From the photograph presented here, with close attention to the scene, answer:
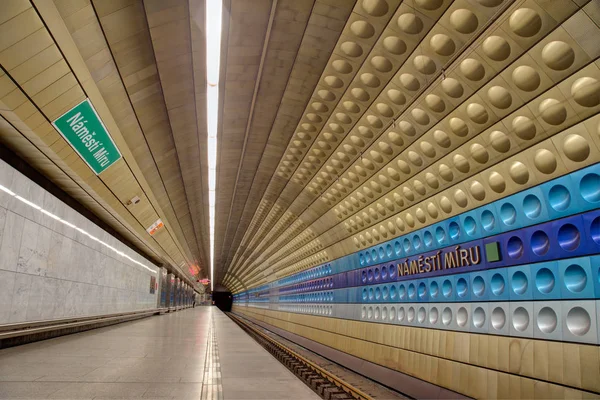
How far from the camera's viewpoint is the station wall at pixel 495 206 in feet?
14.8

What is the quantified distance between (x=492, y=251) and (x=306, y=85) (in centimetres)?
477

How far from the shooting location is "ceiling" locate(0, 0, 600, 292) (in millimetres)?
4977

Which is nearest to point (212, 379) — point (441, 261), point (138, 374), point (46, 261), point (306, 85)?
point (138, 374)

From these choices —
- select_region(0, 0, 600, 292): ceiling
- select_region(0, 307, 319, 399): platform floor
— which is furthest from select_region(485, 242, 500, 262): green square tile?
select_region(0, 307, 319, 399): platform floor

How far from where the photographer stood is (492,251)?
612cm

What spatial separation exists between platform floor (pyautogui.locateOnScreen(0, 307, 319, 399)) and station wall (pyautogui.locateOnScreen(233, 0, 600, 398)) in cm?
284

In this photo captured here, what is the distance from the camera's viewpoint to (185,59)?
7.39 m

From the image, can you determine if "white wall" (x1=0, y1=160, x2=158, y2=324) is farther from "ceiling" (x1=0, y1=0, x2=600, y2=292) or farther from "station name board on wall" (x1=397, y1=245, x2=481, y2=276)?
"station name board on wall" (x1=397, y1=245, x2=481, y2=276)

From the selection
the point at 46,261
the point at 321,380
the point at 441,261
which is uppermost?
the point at 441,261

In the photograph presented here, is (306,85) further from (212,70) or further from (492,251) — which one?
(492,251)

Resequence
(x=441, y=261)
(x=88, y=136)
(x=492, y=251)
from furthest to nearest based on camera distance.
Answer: (x=88, y=136)
(x=441, y=261)
(x=492, y=251)

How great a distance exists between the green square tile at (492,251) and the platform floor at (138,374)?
3.43 metres

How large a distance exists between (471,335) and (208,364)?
4.76 m

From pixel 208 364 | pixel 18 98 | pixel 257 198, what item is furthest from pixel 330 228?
pixel 18 98
